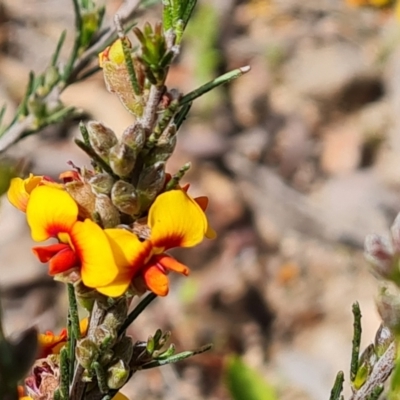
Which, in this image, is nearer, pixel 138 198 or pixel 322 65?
pixel 138 198

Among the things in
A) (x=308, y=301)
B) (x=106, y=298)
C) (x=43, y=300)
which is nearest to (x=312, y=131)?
(x=308, y=301)

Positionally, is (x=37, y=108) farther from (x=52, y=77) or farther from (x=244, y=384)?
(x=244, y=384)

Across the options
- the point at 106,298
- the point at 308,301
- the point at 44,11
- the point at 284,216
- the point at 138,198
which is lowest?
the point at 308,301

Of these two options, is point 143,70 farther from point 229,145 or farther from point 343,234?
point 229,145

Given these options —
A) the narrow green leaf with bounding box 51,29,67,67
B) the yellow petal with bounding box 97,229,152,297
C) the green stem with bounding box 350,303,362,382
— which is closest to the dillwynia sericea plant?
the yellow petal with bounding box 97,229,152,297

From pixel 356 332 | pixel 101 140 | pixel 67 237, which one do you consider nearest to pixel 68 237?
pixel 67 237

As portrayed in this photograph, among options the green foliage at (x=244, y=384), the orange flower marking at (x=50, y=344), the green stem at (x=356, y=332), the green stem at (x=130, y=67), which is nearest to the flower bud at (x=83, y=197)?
the green stem at (x=130, y=67)

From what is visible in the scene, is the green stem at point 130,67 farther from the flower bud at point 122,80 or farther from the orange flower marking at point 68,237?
the orange flower marking at point 68,237

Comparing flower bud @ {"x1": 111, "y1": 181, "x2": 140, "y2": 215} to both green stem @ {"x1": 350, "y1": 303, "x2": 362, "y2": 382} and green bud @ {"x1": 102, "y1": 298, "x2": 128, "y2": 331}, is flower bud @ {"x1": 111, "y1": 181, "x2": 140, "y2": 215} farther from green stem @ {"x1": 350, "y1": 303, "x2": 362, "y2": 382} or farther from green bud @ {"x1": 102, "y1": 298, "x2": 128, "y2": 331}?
green stem @ {"x1": 350, "y1": 303, "x2": 362, "y2": 382}
